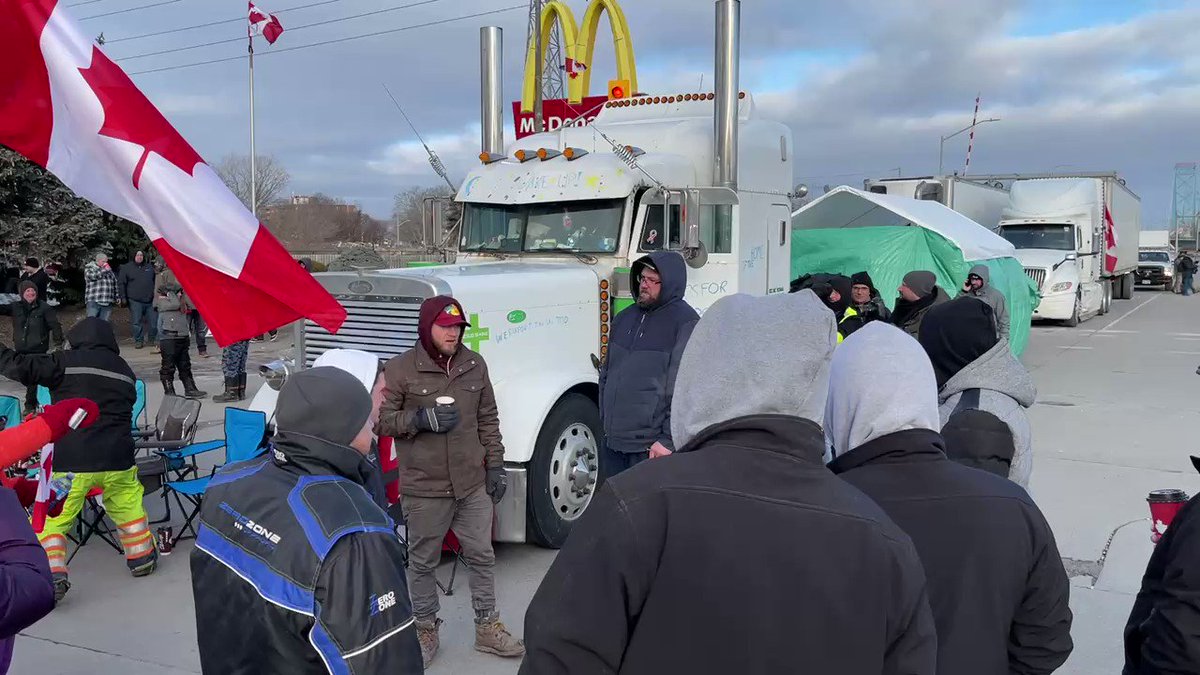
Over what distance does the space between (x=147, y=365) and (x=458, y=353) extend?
12232 mm

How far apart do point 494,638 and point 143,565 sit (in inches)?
99.7

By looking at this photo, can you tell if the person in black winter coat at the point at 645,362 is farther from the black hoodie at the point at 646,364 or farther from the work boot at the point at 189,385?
the work boot at the point at 189,385

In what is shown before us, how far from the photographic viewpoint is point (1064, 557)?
19.8 ft

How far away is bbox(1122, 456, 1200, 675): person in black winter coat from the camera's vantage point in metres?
2.03

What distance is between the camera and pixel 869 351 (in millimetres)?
2166

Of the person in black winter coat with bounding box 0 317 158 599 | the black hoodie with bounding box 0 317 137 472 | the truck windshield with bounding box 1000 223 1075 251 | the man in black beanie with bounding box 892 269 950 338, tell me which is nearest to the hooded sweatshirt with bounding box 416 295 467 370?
the black hoodie with bounding box 0 317 137 472

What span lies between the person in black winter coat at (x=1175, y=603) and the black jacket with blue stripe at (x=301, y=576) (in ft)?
5.56

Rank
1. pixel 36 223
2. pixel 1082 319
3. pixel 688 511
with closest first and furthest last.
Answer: pixel 688 511 → pixel 36 223 → pixel 1082 319

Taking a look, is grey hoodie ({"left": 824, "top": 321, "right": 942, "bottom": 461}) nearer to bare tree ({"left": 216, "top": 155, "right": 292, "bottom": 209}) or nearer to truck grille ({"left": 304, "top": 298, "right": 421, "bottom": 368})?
truck grille ({"left": 304, "top": 298, "right": 421, "bottom": 368})

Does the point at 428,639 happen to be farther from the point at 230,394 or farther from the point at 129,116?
the point at 230,394

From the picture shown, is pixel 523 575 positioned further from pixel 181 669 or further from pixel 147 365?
pixel 147 365

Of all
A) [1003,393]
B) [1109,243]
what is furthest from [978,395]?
[1109,243]

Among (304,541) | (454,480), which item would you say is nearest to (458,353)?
(454,480)

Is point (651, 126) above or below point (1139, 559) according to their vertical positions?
above
